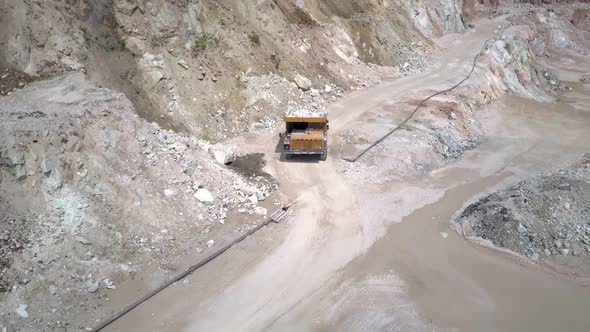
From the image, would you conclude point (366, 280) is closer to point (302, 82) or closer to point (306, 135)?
point (306, 135)

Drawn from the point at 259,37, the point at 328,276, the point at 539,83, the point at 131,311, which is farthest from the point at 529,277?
the point at 539,83

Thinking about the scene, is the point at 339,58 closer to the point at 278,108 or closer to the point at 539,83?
the point at 278,108

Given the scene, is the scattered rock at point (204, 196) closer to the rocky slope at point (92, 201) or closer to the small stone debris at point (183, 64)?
the rocky slope at point (92, 201)

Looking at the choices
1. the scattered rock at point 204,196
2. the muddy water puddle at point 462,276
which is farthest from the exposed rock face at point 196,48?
the muddy water puddle at point 462,276

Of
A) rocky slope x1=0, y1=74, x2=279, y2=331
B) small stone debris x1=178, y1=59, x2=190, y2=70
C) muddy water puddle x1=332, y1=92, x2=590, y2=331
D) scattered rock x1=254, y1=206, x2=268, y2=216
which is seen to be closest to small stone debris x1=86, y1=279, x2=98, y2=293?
rocky slope x1=0, y1=74, x2=279, y2=331

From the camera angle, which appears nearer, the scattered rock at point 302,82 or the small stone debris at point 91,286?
the small stone debris at point 91,286
